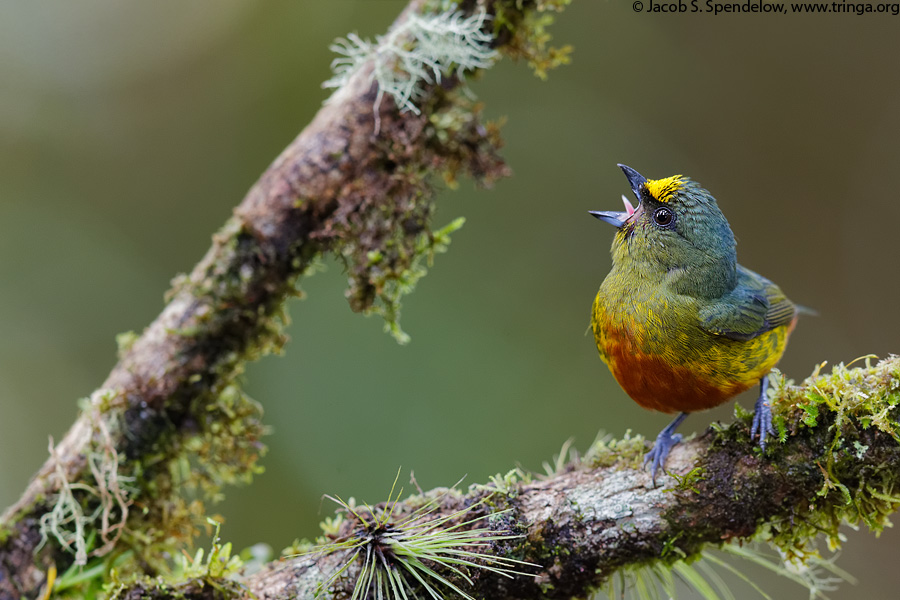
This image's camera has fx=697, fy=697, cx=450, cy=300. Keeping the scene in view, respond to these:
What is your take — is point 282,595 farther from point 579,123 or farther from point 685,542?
point 579,123

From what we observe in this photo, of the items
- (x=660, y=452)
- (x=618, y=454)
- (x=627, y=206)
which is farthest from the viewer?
(x=627, y=206)

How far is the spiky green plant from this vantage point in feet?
6.37

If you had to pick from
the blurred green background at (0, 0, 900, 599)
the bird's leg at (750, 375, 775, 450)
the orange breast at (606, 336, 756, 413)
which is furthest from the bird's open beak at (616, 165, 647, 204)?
the blurred green background at (0, 0, 900, 599)

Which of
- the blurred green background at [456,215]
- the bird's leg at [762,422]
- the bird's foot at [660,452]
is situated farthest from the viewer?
the blurred green background at [456,215]

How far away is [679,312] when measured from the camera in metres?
2.55

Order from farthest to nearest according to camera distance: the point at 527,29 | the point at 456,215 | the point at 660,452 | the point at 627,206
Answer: the point at 456,215 < the point at 527,29 < the point at 627,206 < the point at 660,452

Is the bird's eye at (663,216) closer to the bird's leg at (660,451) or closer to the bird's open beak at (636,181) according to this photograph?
the bird's open beak at (636,181)

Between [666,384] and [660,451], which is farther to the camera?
[666,384]

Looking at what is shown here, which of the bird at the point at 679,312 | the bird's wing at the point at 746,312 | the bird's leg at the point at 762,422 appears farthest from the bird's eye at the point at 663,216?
the bird's leg at the point at 762,422

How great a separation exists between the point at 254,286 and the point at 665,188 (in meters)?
1.75

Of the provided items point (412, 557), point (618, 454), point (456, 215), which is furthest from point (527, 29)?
point (456, 215)

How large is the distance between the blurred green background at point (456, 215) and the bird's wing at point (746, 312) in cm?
384

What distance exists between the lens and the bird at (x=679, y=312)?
2.50 metres

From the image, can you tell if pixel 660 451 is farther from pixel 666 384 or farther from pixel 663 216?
pixel 663 216
